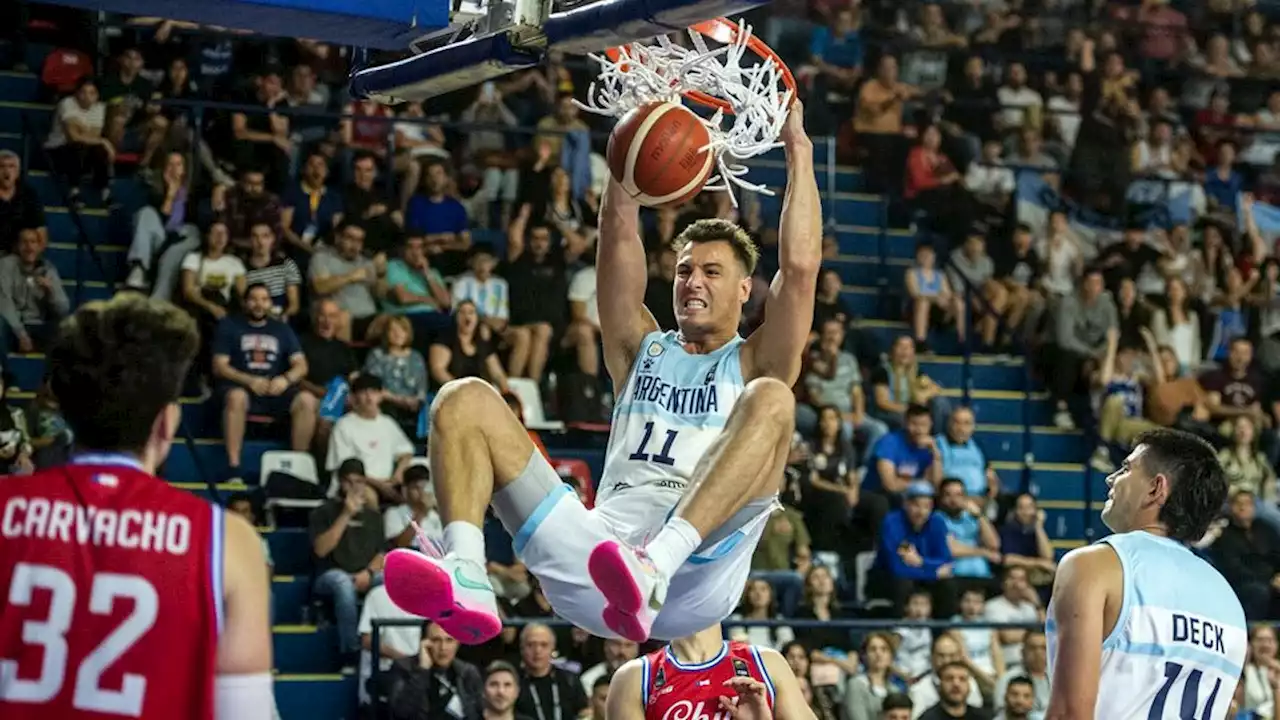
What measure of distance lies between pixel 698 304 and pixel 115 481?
3.28 metres

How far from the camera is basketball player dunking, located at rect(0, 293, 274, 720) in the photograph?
143 inches

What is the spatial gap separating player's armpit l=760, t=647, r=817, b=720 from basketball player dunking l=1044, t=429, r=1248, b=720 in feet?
7.57

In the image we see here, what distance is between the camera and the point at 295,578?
36.5ft

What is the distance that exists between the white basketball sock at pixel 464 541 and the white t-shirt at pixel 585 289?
6.99m

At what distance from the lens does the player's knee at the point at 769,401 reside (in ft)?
20.1

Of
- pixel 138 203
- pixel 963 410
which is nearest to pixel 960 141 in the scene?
pixel 963 410

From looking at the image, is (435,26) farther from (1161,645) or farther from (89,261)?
(89,261)

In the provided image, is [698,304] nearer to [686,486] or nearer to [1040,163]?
[686,486]

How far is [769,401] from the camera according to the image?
615 centimetres

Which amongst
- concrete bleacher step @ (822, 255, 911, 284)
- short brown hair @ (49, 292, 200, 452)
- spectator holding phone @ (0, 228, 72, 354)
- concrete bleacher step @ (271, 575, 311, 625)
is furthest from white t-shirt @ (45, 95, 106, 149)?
short brown hair @ (49, 292, 200, 452)

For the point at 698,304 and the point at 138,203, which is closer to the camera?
the point at 698,304

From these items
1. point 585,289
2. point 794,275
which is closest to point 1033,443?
point 585,289

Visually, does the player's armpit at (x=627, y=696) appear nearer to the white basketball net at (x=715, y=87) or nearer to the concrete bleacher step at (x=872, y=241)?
the white basketball net at (x=715, y=87)

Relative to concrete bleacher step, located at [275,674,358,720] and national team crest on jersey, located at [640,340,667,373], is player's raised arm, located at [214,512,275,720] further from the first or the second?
concrete bleacher step, located at [275,674,358,720]
